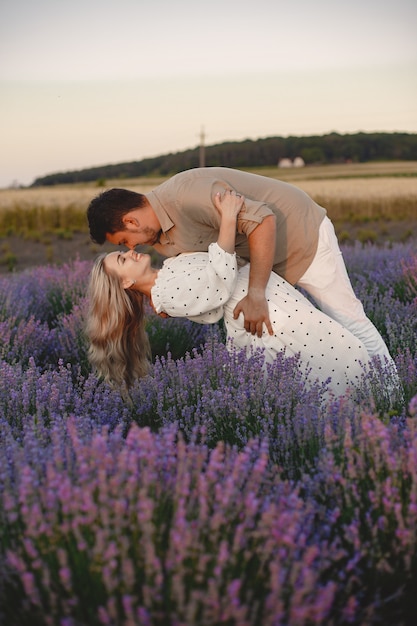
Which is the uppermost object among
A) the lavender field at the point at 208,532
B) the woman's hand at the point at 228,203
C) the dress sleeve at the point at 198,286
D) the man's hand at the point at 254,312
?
the woman's hand at the point at 228,203

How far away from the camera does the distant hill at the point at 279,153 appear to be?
41.5 metres

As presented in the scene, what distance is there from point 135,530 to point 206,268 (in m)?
1.68

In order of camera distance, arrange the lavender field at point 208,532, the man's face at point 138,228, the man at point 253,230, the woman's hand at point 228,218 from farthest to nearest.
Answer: the man's face at point 138,228 < the man at point 253,230 < the woman's hand at point 228,218 < the lavender field at point 208,532

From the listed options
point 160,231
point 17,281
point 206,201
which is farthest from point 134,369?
point 17,281

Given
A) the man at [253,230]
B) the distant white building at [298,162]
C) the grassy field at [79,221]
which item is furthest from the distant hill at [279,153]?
the man at [253,230]

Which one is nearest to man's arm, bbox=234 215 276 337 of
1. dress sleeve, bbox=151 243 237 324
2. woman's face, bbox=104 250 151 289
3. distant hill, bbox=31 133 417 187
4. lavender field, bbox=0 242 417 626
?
dress sleeve, bbox=151 243 237 324

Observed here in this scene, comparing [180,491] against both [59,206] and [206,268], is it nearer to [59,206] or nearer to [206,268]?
[206,268]

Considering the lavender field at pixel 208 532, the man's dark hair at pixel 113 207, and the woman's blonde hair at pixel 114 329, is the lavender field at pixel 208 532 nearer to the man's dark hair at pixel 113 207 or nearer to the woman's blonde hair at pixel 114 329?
the woman's blonde hair at pixel 114 329

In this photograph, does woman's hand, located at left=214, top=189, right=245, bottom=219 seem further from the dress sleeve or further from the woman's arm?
the dress sleeve

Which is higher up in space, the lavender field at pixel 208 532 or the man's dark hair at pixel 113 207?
the man's dark hair at pixel 113 207

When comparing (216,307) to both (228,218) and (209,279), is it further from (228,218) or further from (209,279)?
(228,218)

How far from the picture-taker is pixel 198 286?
3125mm

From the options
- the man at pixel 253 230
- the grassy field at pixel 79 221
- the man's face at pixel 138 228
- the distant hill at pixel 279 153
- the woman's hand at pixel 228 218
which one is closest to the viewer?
the woman's hand at pixel 228 218

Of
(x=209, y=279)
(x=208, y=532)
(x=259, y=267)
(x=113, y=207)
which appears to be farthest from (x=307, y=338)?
(x=208, y=532)
